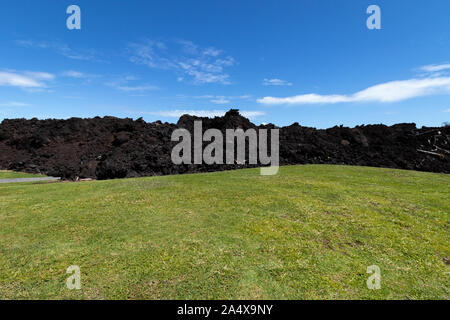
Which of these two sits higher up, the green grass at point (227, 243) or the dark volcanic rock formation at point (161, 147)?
the dark volcanic rock formation at point (161, 147)

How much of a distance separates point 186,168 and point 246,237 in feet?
51.6

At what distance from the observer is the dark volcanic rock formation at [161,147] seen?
864 inches

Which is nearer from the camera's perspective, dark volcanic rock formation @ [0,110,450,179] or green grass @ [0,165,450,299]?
green grass @ [0,165,450,299]

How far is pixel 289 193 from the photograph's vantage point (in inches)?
412

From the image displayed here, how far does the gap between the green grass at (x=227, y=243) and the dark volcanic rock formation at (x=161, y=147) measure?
1135 cm

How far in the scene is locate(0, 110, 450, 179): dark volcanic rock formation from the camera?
72.0 ft

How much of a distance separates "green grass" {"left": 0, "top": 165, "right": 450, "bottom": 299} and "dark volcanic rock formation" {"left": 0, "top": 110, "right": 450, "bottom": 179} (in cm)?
1135

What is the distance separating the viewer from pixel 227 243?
590 cm

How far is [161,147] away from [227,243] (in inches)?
757

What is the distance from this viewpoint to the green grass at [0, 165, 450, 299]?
4457mm

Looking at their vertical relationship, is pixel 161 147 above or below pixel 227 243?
above

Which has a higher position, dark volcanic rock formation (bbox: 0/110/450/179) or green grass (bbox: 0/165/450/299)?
dark volcanic rock formation (bbox: 0/110/450/179)

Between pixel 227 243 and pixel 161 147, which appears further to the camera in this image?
pixel 161 147

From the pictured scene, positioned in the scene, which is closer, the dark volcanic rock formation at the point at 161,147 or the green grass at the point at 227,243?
the green grass at the point at 227,243
